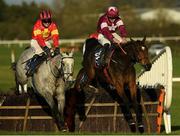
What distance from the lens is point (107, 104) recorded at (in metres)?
16.1

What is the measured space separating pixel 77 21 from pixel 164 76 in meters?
73.8

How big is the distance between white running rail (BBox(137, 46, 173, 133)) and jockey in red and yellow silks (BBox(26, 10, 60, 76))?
93.8 inches

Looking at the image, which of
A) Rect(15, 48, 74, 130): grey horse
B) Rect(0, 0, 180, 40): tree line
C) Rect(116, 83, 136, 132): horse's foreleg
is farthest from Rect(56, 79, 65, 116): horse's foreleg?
Rect(0, 0, 180, 40): tree line

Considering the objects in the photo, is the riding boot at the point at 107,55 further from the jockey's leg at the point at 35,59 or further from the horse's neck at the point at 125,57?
the jockey's leg at the point at 35,59

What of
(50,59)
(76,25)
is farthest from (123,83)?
(76,25)

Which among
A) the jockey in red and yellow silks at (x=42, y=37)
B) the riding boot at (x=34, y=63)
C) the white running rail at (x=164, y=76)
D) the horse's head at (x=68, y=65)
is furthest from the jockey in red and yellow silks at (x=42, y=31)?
the white running rail at (x=164, y=76)

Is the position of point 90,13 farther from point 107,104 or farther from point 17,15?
point 107,104

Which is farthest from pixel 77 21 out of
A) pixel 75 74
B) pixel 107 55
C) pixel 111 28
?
pixel 107 55

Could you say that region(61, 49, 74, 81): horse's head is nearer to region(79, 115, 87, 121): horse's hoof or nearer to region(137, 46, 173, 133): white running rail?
region(79, 115, 87, 121): horse's hoof

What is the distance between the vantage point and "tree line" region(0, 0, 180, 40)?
80.9m

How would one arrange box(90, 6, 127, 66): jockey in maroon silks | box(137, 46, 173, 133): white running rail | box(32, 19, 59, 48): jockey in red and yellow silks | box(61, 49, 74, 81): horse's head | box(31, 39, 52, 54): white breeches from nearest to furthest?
box(61, 49, 74, 81): horse's head < box(137, 46, 173, 133): white running rail < box(32, 19, 59, 48): jockey in red and yellow silks < box(31, 39, 52, 54): white breeches < box(90, 6, 127, 66): jockey in maroon silks

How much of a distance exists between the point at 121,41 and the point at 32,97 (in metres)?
2.36

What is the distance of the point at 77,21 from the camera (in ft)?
295

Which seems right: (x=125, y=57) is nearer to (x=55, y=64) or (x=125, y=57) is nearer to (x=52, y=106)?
(x=55, y=64)
